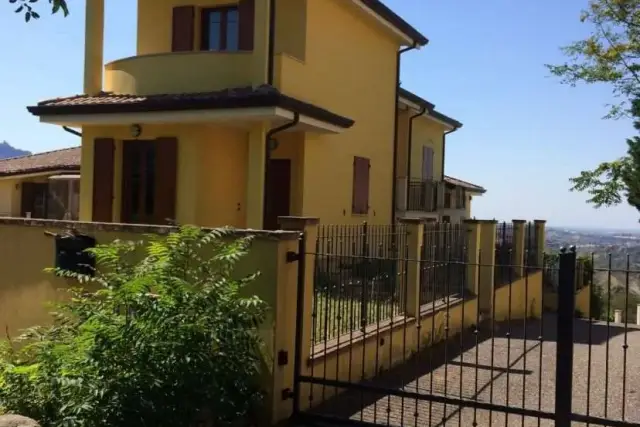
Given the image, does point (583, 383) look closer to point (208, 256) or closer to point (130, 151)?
point (208, 256)

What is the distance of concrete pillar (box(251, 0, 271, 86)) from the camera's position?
11.3 meters

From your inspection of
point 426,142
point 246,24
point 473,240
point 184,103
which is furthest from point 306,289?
point 426,142

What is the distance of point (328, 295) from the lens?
20.7 feet

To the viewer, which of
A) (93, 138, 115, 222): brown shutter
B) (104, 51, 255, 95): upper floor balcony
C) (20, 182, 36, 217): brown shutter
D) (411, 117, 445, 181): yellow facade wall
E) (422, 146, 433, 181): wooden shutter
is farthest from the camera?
Result: (20, 182, 36, 217): brown shutter

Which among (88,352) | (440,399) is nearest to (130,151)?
(88,352)

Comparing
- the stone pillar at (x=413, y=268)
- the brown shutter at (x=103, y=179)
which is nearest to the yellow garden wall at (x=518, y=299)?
the stone pillar at (x=413, y=268)

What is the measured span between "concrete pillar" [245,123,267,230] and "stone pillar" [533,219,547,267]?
7.65 meters

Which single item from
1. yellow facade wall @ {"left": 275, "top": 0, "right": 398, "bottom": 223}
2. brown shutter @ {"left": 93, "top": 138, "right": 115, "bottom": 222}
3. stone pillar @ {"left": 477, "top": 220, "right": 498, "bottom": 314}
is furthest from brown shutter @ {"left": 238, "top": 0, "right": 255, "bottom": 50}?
stone pillar @ {"left": 477, "top": 220, "right": 498, "bottom": 314}

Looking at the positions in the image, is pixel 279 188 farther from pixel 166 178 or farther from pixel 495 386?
pixel 495 386

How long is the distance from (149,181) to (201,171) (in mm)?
1358

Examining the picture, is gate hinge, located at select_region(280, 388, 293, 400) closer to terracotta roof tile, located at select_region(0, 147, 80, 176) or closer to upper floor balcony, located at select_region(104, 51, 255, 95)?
upper floor balcony, located at select_region(104, 51, 255, 95)

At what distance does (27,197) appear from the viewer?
79.6 feet

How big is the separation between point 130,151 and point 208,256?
7643mm

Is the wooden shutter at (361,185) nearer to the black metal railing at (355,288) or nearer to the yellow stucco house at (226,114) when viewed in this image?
the yellow stucco house at (226,114)
